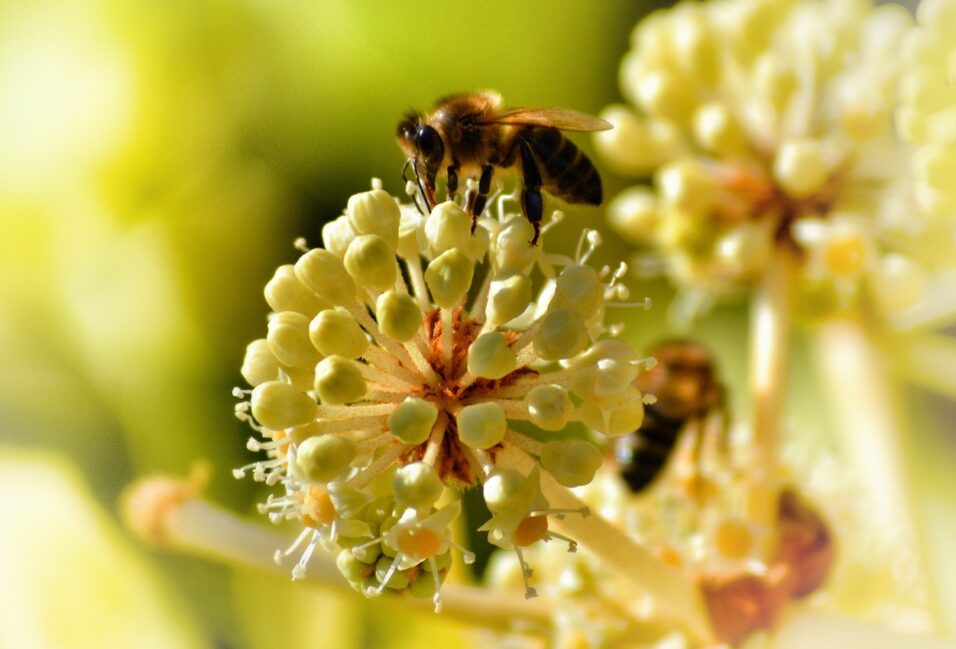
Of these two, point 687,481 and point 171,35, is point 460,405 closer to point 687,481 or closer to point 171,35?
point 687,481

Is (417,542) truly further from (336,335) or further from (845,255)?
(845,255)

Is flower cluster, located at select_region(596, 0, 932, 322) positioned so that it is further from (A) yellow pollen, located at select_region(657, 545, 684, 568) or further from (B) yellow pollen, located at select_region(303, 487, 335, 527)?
(B) yellow pollen, located at select_region(303, 487, 335, 527)


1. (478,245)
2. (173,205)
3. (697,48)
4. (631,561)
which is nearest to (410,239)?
(478,245)

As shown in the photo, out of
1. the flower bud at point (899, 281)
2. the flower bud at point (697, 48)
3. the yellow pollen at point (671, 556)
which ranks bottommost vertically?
the yellow pollen at point (671, 556)

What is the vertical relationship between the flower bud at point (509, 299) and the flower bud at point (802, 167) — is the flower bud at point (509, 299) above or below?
below

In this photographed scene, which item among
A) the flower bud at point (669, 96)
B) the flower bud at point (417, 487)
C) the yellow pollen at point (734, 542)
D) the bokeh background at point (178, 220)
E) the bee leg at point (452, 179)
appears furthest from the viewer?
the bokeh background at point (178, 220)

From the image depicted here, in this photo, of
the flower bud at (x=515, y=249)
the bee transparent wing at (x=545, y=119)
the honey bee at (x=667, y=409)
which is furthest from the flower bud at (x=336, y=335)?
the honey bee at (x=667, y=409)

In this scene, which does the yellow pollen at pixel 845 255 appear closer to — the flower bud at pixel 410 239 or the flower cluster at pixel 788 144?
the flower cluster at pixel 788 144
